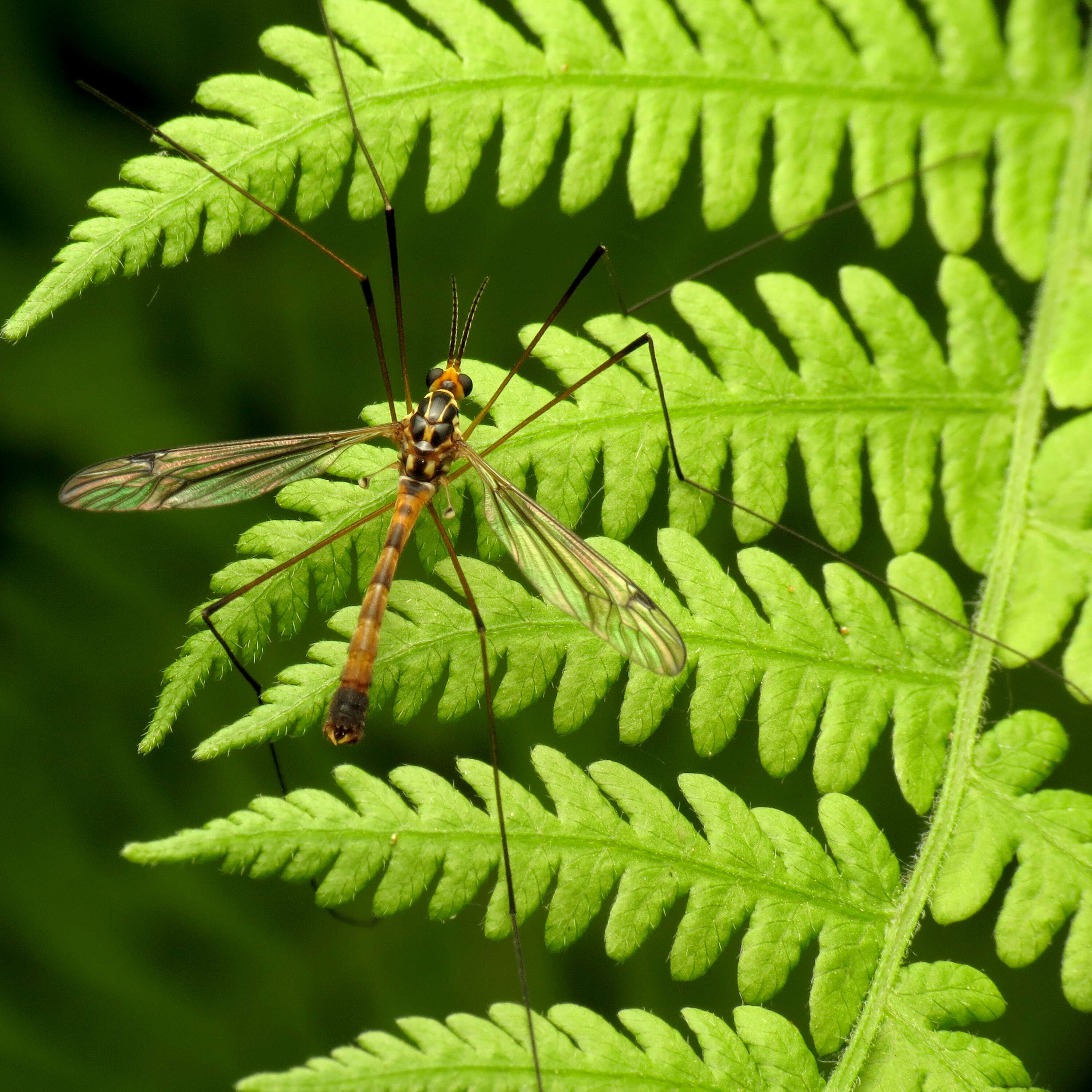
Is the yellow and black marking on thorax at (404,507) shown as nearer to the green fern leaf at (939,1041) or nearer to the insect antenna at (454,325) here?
the insect antenna at (454,325)

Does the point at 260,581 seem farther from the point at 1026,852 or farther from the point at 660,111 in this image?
the point at 1026,852

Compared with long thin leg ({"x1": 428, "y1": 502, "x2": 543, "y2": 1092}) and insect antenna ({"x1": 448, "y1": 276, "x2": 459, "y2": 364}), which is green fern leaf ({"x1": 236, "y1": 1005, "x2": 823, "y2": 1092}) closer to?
long thin leg ({"x1": 428, "y1": 502, "x2": 543, "y2": 1092})

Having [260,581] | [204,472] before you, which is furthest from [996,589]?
[204,472]

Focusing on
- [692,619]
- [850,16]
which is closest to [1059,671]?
[692,619]

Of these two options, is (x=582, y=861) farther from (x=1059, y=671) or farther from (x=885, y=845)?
(x=1059, y=671)

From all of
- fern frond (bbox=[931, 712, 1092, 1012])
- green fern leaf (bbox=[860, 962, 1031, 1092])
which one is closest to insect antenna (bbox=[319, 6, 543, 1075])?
green fern leaf (bbox=[860, 962, 1031, 1092])

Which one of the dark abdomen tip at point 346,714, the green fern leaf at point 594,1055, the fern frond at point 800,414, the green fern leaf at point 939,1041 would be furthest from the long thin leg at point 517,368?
the green fern leaf at point 939,1041

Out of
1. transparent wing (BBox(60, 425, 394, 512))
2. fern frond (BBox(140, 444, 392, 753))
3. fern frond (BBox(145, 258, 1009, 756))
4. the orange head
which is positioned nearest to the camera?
fern frond (BBox(140, 444, 392, 753))
